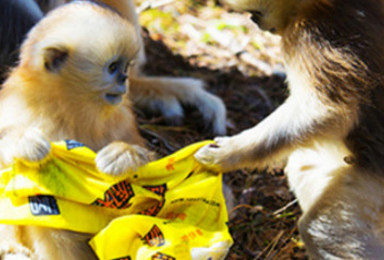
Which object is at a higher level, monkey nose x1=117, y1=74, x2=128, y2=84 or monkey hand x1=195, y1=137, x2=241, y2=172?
monkey nose x1=117, y1=74, x2=128, y2=84

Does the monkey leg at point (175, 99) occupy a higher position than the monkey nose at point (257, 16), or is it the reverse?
the monkey nose at point (257, 16)

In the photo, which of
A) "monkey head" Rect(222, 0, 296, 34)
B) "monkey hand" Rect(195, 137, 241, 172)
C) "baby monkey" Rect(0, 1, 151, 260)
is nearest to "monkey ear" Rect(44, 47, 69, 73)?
"baby monkey" Rect(0, 1, 151, 260)

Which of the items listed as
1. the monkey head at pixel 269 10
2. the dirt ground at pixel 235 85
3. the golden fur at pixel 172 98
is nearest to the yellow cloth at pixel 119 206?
the dirt ground at pixel 235 85

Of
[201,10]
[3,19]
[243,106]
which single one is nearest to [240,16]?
[201,10]

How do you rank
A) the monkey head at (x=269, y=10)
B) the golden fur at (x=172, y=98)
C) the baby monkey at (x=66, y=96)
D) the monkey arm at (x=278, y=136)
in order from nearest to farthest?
1. the baby monkey at (x=66, y=96)
2. the monkey arm at (x=278, y=136)
3. the monkey head at (x=269, y=10)
4. the golden fur at (x=172, y=98)

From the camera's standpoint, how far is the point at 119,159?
2846mm

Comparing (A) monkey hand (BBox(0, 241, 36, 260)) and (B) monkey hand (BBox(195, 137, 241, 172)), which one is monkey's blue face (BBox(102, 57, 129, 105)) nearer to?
(B) monkey hand (BBox(195, 137, 241, 172))

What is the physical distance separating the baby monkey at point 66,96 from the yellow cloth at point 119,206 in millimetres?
94

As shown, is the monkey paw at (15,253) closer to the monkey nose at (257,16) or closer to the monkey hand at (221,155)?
the monkey hand at (221,155)

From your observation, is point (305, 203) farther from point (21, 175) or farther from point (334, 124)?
point (21, 175)

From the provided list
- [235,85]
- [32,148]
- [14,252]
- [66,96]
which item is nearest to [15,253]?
[14,252]

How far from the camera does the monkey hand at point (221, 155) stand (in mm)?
3080

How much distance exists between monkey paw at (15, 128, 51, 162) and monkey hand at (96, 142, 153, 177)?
0.86 feet

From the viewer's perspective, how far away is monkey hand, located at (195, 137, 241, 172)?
3.08 metres
